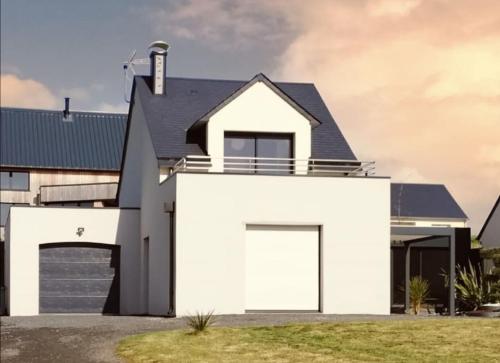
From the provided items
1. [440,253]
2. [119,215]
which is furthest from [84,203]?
[440,253]

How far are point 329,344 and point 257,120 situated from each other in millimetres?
A: 14762

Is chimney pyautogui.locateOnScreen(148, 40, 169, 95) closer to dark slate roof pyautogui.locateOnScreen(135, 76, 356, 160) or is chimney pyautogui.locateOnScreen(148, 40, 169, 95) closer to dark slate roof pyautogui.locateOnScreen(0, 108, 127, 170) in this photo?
dark slate roof pyautogui.locateOnScreen(135, 76, 356, 160)

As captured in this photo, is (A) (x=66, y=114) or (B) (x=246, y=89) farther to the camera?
(A) (x=66, y=114)

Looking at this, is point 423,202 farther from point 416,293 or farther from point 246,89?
point 246,89

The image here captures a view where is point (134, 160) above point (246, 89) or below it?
below

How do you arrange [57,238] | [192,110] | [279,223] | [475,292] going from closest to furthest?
[279,223] → [475,292] → [192,110] → [57,238]

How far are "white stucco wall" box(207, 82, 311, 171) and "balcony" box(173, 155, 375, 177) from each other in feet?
0.82

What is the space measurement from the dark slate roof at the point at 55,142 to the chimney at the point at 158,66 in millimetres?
23884

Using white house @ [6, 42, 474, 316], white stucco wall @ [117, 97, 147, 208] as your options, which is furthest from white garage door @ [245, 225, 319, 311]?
white stucco wall @ [117, 97, 147, 208]

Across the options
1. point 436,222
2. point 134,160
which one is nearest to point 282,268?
point 134,160

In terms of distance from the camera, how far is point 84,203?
54.0 m

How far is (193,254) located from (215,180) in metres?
2.45

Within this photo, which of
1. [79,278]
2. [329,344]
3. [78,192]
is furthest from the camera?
[78,192]

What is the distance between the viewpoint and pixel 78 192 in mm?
53188
